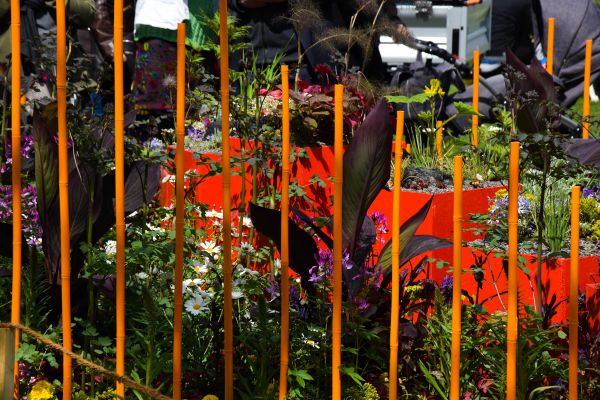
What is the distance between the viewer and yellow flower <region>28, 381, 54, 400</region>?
2.76 m

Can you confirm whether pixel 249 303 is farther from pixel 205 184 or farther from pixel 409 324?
→ pixel 205 184

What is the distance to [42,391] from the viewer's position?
2.77 metres

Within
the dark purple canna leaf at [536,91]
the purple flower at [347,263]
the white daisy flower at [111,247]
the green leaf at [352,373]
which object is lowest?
the green leaf at [352,373]

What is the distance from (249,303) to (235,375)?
1.19 feet

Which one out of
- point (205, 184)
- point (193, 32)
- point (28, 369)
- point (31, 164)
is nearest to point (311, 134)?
point (205, 184)

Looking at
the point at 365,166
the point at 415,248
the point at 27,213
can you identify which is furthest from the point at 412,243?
the point at 27,213

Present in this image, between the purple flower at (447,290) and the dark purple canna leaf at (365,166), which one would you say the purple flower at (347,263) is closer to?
the dark purple canna leaf at (365,166)

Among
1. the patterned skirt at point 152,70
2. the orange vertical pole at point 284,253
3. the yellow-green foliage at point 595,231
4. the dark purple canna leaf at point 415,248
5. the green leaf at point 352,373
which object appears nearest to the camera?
the orange vertical pole at point 284,253

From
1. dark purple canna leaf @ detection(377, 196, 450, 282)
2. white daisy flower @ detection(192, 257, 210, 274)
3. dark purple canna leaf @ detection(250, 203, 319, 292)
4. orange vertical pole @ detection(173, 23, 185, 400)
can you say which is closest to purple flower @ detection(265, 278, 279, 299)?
dark purple canna leaf @ detection(250, 203, 319, 292)

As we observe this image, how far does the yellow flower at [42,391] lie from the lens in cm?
276

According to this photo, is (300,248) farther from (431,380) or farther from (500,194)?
(500,194)

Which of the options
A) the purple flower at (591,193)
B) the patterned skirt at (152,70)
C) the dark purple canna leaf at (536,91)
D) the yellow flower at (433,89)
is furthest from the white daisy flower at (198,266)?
the patterned skirt at (152,70)

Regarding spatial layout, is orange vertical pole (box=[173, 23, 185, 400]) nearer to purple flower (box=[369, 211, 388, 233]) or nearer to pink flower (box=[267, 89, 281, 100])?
purple flower (box=[369, 211, 388, 233])

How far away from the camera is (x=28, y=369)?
2918 mm
